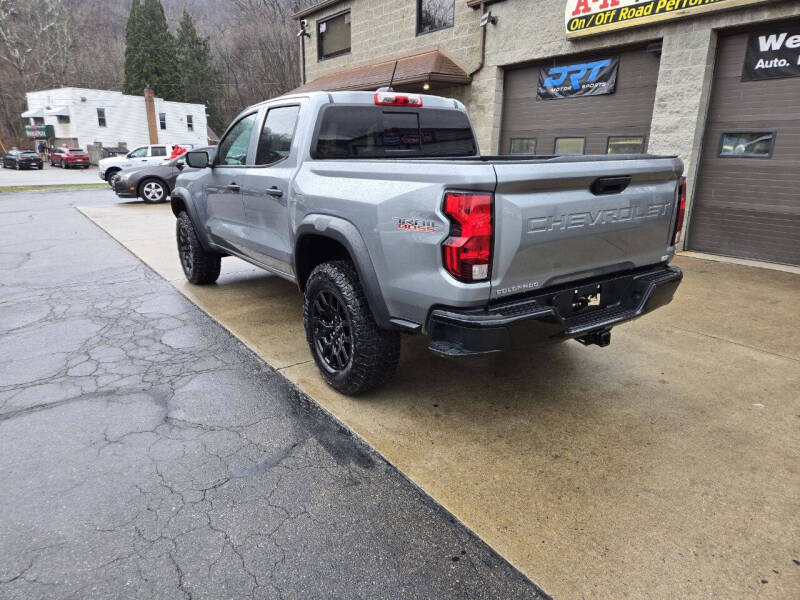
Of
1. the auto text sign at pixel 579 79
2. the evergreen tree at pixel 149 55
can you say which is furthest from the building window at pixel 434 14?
the evergreen tree at pixel 149 55

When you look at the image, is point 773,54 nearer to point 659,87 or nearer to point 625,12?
point 659,87

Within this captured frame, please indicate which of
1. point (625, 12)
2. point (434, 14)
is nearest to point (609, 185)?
point (625, 12)

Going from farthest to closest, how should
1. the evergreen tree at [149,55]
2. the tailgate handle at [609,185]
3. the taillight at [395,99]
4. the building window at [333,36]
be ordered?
the evergreen tree at [149,55], the building window at [333,36], the taillight at [395,99], the tailgate handle at [609,185]

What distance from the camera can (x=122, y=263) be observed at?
755 cm

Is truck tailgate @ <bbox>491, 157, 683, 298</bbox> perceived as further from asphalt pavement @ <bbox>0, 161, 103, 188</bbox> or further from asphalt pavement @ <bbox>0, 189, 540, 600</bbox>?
asphalt pavement @ <bbox>0, 161, 103, 188</bbox>

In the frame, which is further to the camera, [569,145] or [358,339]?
[569,145]

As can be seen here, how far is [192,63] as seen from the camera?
58.8 metres

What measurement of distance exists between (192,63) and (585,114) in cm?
6055

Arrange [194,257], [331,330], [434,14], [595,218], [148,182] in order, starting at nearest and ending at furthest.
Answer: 1. [595,218]
2. [331,330]
3. [194,257]
4. [434,14]
5. [148,182]

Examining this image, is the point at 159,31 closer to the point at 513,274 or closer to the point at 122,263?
the point at 122,263

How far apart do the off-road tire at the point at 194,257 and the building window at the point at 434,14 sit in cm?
815

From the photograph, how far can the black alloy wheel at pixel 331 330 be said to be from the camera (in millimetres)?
3381

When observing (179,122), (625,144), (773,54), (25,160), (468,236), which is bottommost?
(468,236)

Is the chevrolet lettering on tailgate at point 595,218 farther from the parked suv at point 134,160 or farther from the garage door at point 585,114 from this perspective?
the parked suv at point 134,160
